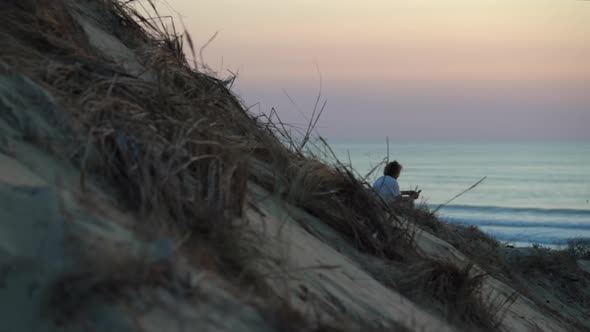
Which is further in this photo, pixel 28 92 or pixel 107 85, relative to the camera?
pixel 107 85

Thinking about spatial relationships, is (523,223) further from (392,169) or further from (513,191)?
(392,169)

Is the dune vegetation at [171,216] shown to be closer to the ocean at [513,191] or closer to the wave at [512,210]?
the ocean at [513,191]

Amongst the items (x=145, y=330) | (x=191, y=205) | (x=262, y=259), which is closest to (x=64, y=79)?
(x=191, y=205)

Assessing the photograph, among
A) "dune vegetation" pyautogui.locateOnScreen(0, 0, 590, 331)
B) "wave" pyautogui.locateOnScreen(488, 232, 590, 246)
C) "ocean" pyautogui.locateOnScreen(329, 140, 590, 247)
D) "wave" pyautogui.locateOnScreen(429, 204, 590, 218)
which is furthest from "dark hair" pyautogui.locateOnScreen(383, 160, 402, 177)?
"wave" pyautogui.locateOnScreen(429, 204, 590, 218)

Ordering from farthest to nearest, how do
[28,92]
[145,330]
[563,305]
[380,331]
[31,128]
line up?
[563,305]
[28,92]
[31,128]
[380,331]
[145,330]

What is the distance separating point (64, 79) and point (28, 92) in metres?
0.27

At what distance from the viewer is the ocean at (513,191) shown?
2473 cm

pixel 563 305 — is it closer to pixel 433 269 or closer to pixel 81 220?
pixel 433 269

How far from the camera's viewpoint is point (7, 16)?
3.96 metres

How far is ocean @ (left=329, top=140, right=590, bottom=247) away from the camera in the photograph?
81.1ft

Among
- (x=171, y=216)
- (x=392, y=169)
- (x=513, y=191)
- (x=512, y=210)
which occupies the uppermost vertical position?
(x=513, y=191)

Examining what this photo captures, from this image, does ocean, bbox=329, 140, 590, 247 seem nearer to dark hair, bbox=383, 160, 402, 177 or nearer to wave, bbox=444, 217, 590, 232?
wave, bbox=444, 217, 590, 232

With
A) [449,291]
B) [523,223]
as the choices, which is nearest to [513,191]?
[523,223]

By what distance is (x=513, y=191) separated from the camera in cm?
3834
